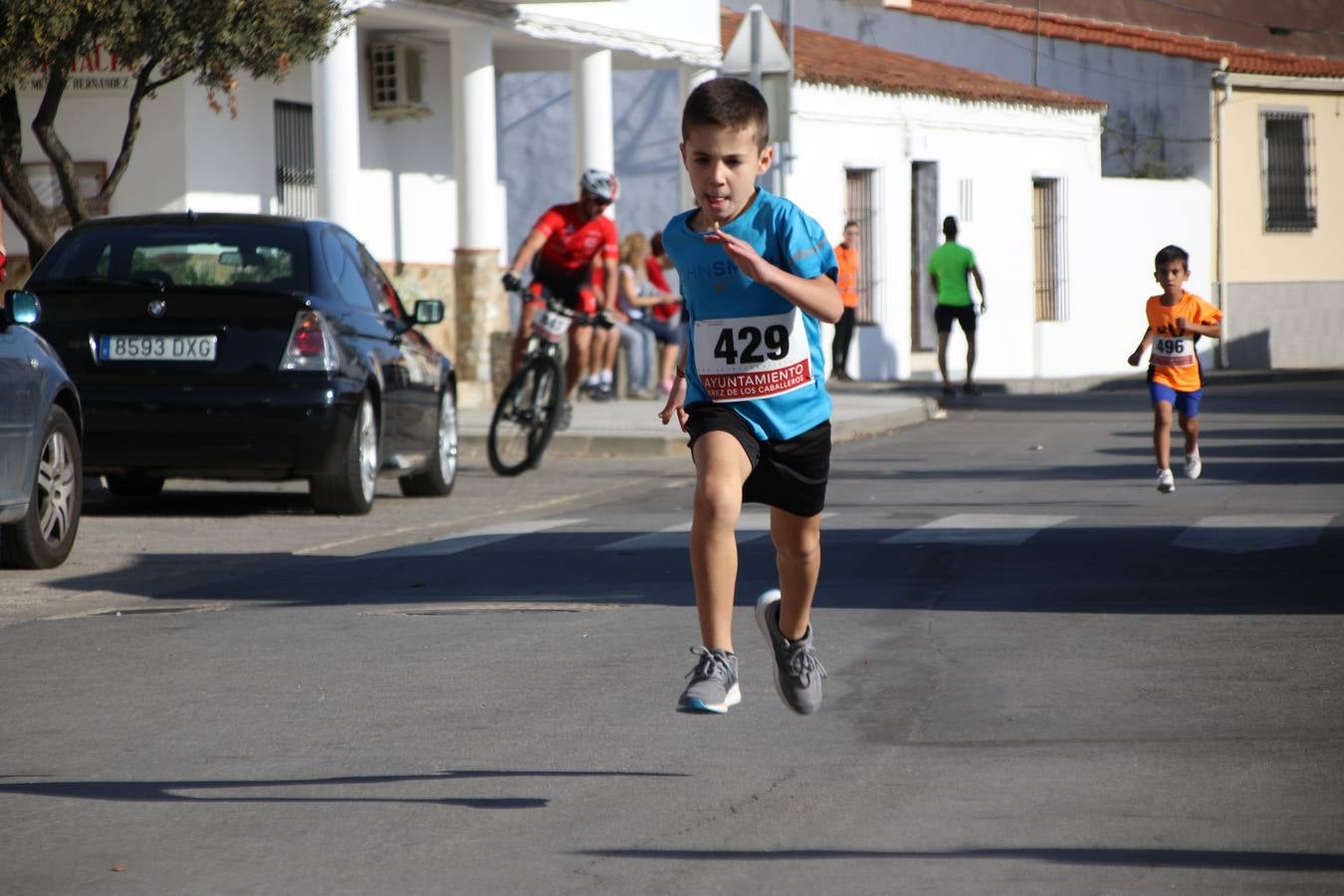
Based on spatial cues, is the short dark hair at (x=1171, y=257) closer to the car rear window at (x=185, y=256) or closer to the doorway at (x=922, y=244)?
the car rear window at (x=185, y=256)

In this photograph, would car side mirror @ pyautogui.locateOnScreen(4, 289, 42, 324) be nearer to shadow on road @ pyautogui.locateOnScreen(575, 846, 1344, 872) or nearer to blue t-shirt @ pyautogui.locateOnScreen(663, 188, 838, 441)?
blue t-shirt @ pyautogui.locateOnScreen(663, 188, 838, 441)

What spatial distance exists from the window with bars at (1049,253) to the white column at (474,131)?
1531 cm

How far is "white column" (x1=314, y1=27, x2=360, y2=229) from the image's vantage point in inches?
840

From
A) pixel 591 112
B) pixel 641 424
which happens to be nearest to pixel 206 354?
pixel 641 424

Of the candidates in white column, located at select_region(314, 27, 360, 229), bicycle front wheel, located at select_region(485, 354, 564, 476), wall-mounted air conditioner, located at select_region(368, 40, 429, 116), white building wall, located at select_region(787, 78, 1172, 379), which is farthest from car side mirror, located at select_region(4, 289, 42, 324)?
white building wall, located at select_region(787, 78, 1172, 379)

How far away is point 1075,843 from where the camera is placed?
481 cm

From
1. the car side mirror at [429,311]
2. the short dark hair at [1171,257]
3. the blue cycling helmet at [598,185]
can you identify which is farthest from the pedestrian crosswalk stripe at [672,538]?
the blue cycling helmet at [598,185]

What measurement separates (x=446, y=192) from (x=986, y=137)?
1192 cm

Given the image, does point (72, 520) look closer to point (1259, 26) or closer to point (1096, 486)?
point (1096, 486)

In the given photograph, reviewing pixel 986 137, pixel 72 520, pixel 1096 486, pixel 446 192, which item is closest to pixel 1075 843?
pixel 72 520

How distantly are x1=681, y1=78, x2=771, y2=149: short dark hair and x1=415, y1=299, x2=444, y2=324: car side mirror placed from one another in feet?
25.5

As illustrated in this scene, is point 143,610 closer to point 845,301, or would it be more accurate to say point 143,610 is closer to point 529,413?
point 529,413

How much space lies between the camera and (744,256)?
5551 millimetres

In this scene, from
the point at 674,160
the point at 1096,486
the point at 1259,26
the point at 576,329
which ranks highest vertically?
the point at 1259,26
